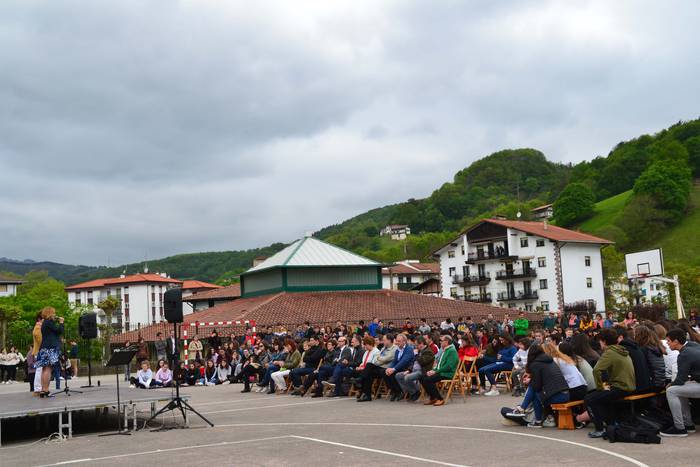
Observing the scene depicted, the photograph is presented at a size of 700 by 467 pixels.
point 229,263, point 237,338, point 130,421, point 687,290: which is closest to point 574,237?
point 687,290

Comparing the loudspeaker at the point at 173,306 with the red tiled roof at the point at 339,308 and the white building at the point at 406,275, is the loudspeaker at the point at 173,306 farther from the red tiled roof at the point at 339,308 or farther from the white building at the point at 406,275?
the white building at the point at 406,275

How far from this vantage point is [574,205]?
104375mm

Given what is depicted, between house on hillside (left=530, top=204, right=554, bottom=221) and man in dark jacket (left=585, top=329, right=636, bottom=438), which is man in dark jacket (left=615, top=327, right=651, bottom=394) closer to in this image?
man in dark jacket (left=585, top=329, right=636, bottom=438)

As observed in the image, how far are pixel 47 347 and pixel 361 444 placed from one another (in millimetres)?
7067

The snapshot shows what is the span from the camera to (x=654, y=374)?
9.88 m

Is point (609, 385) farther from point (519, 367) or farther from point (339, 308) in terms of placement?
point (339, 308)

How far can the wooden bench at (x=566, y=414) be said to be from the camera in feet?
34.2

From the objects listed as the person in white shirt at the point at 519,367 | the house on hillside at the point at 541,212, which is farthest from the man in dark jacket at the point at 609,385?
the house on hillside at the point at 541,212

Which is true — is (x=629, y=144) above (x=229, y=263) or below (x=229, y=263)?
above

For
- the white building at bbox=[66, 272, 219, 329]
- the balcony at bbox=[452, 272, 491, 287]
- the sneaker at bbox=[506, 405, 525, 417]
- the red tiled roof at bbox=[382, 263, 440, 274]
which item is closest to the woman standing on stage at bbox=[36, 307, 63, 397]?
the sneaker at bbox=[506, 405, 525, 417]

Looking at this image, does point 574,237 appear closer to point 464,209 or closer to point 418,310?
point 418,310

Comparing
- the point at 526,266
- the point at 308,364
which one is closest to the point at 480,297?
the point at 526,266

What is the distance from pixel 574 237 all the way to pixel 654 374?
66234 mm

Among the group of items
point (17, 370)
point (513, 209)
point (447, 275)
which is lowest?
point (17, 370)
